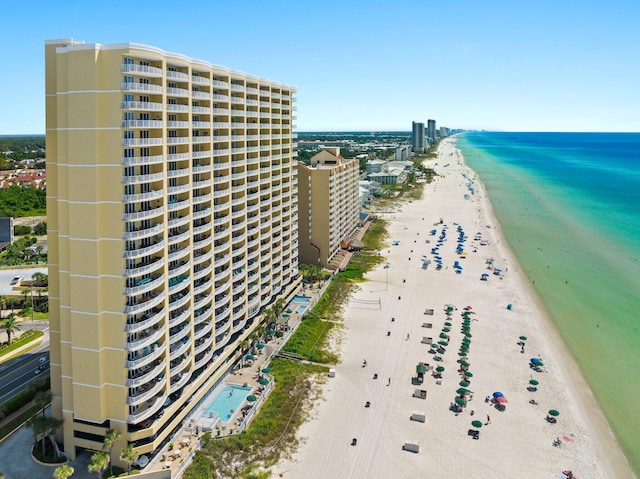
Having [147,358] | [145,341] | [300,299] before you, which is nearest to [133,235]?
[145,341]

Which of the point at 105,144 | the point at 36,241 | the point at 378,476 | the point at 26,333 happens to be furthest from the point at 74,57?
the point at 36,241

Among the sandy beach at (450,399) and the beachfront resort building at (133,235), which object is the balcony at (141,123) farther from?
the sandy beach at (450,399)

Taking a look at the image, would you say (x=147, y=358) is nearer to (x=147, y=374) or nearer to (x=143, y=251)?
(x=147, y=374)

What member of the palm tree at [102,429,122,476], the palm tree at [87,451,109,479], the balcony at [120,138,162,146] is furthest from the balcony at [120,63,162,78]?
the palm tree at [87,451,109,479]

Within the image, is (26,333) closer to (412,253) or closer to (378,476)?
(378,476)

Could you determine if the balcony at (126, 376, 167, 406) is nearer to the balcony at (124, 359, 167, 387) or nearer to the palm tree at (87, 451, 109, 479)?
the balcony at (124, 359, 167, 387)
